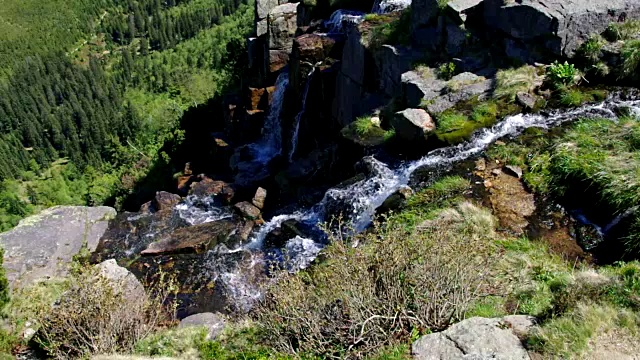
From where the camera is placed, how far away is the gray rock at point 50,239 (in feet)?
45.1

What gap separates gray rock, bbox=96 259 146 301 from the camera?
762 cm

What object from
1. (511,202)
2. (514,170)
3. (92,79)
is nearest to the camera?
(511,202)

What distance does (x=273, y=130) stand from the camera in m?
23.2

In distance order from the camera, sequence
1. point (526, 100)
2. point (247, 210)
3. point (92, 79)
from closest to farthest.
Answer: point (526, 100)
point (247, 210)
point (92, 79)

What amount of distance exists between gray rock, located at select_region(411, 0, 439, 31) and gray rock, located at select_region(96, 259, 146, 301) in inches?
430

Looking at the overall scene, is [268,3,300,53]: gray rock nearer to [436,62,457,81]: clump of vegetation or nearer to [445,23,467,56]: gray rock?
[445,23,467,56]: gray rock

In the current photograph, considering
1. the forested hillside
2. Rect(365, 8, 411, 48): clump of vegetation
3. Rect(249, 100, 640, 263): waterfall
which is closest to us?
Rect(249, 100, 640, 263): waterfall

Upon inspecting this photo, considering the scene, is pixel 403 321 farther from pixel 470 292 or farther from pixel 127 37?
pixel 127 37

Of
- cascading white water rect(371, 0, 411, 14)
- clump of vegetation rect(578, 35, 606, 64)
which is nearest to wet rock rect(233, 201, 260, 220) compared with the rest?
cascading white water rect(371, 0, 411, 14)

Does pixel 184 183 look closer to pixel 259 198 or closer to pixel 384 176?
pixel 259 198

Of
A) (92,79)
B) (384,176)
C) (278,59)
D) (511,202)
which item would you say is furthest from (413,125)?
(92,79)

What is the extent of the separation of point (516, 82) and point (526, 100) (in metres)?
0.71

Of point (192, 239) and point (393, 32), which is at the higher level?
point (393, 32)

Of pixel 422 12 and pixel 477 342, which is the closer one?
pixel 477 342
